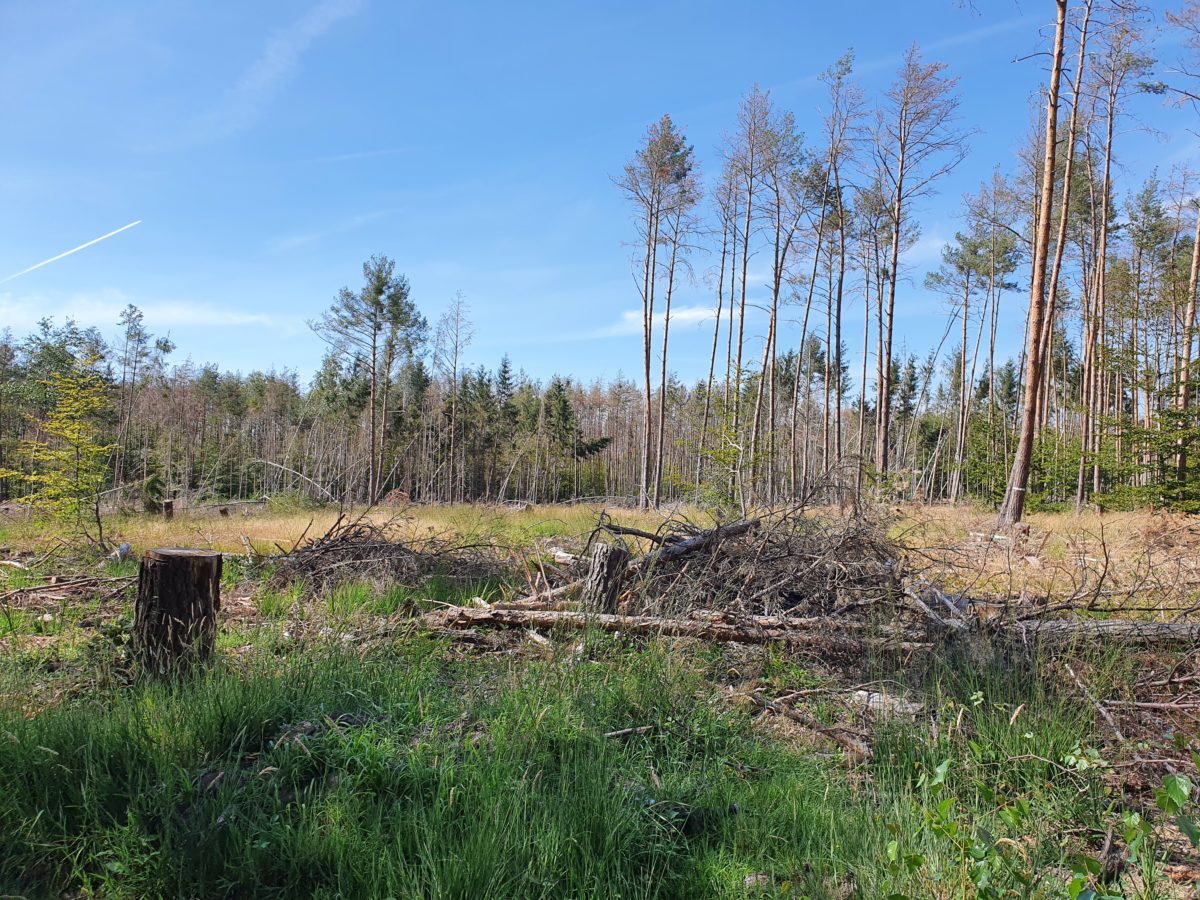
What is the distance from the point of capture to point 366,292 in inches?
1235

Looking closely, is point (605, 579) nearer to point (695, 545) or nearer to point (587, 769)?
point (695, 545)

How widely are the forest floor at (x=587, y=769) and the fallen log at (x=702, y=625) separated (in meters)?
0.11

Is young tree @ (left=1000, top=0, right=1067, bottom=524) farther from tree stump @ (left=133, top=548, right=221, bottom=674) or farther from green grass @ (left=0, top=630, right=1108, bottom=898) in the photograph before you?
tree stump @ (left=133, top=548, right=221, bottom=674)

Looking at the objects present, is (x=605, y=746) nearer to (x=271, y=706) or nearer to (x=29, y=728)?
(x=271, y=706)

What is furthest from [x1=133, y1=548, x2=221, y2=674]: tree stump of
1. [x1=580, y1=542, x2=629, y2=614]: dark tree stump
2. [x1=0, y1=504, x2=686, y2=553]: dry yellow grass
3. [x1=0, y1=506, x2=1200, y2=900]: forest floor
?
[x1=0, y1=504, x2=686, y2=553]: dry yellow grass

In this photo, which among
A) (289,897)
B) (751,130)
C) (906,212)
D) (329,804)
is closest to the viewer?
(289,897)

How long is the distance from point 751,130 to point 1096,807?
2392 centimetres

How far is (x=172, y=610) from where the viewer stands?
362cm

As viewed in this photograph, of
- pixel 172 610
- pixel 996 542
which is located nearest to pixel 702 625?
pixel 172 610

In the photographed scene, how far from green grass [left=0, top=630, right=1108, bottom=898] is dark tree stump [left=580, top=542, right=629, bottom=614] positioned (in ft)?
5.07

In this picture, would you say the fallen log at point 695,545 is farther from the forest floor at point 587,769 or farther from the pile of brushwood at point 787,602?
the forest floor at point 587,769

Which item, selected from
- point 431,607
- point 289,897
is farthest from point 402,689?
point 431,607

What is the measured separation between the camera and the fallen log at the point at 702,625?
15.4 ft

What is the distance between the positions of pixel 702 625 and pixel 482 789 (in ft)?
8.50
